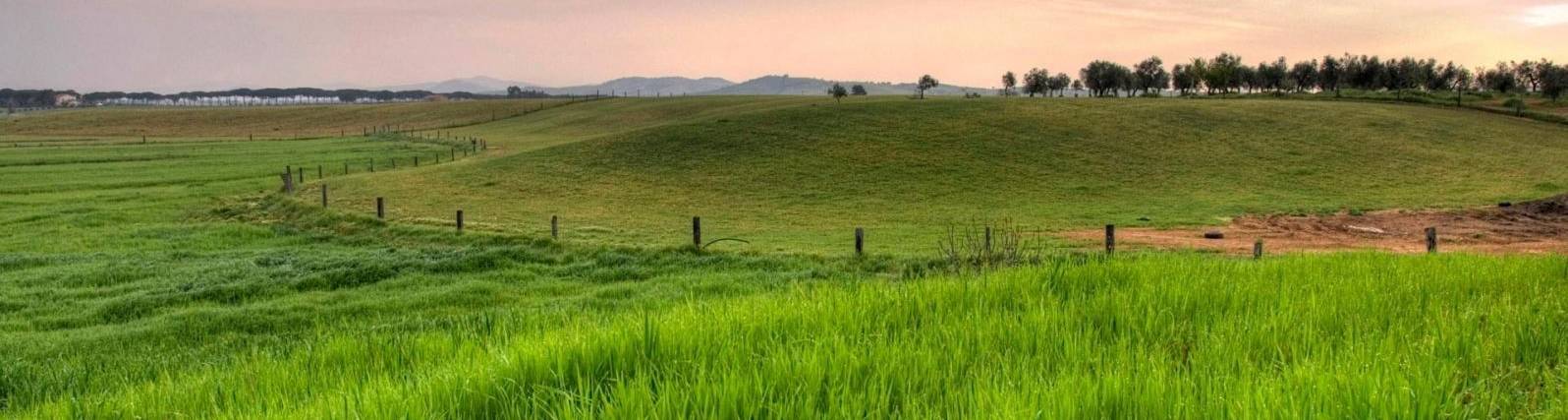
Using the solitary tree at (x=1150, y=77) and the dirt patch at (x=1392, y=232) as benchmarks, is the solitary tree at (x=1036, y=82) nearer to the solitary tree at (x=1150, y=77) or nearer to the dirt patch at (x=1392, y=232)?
the solitary tree at (x=1150, y=77)

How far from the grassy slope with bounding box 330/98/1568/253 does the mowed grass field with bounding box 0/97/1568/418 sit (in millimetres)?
439

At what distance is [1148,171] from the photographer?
49500 millimetres

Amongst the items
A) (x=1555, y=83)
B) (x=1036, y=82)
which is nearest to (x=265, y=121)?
(x=1036, y=82)

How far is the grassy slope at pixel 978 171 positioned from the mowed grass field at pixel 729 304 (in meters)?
0.44

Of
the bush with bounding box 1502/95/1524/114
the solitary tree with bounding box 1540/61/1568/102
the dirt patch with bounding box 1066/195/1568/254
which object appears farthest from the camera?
the solitary tree with bounding box 1540/61/1568/102

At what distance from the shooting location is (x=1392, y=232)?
29984 millimetres

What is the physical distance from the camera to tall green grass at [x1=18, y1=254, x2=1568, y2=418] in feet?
10.3

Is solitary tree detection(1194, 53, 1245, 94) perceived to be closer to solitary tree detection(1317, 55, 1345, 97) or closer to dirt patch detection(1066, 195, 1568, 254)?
solitary tree detection(1317, 55, 1345, 97)

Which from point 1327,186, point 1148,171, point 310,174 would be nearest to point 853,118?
point 1148,171

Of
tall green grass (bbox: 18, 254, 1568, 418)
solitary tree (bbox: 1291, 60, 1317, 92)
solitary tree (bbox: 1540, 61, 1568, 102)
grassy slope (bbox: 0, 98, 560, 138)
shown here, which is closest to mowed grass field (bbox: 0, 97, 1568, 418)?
tall green grass (bbox: 18, 254, 1568, 418)

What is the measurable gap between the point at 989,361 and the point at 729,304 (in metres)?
2.51

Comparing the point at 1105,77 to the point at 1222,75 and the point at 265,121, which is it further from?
the point at 265,121

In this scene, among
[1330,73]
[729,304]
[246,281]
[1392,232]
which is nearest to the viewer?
[729,304]

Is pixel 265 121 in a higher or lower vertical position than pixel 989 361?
higher
